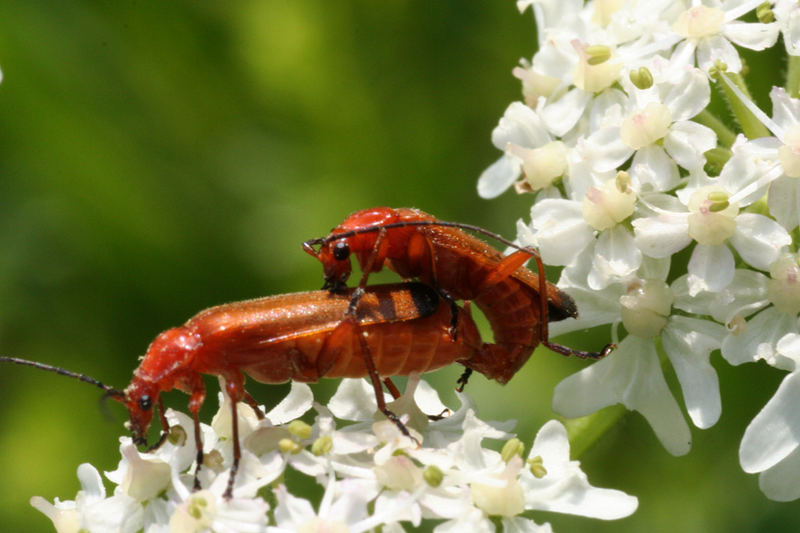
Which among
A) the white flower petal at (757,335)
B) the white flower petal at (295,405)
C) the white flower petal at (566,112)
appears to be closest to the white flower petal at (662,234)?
the white flower petal at (757,335)

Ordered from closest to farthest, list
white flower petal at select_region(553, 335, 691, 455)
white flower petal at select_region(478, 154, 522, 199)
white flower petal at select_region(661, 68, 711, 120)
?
white flower petal at select_region(661, 68, 711, 120), white flower petal at select_region(553, 335, 691, 455), white flower petal at select_region(478, 154, 522, 199)

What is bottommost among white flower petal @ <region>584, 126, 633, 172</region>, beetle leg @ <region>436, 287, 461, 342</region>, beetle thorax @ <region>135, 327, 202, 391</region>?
beetle thorax @ <region>135, 327, 202, 391</region>

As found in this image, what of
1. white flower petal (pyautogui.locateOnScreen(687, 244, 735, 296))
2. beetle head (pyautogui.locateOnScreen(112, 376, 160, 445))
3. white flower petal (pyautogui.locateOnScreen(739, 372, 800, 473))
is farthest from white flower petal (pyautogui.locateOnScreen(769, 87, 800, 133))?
beetle head (pyautogui.locateOnScreen(112, 376, 160, 445))

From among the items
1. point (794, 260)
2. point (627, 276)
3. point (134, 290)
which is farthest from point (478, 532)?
point (134, 290)

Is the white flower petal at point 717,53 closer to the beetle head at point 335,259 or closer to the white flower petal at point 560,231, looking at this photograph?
the white flower petal at point 560,231

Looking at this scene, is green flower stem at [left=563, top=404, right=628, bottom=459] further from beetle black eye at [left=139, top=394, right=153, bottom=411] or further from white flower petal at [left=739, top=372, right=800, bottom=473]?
beetle black eye at [left=139, top=394, right=153, bottom=411]

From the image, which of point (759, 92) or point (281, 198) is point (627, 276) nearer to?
point (759, 92)

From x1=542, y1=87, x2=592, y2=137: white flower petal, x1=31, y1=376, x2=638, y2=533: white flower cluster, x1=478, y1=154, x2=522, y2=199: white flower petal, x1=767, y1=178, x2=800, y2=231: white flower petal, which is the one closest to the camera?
x1=31, y1=376, x2=638, y2=533: white flower cluster
